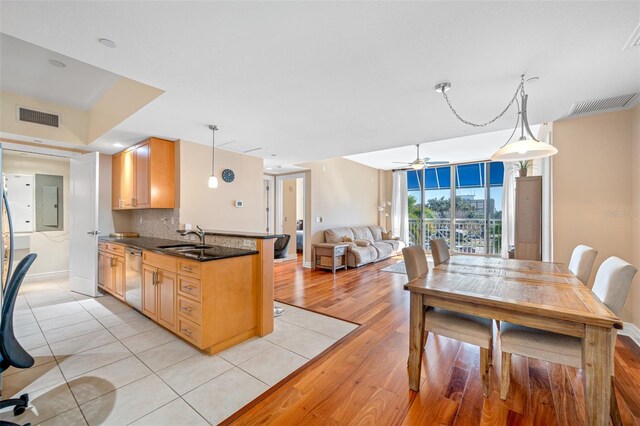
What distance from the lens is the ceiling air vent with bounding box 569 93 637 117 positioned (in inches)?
102

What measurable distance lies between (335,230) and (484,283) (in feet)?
15.1

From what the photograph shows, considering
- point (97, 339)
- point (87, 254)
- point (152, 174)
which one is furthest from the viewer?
point (87, 254)

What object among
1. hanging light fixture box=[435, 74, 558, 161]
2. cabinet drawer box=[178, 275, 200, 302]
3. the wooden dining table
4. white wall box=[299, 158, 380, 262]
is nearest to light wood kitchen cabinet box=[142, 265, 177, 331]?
cabinet drawer box=[178, 275, 200, 302]

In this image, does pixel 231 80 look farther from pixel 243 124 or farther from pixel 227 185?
pixel 227 185

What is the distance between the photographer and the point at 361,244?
6.69m

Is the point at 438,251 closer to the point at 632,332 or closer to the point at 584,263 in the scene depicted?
the point at 584,263

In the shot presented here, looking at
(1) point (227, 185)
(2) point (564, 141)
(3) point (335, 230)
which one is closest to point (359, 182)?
(3) point (335, 230)

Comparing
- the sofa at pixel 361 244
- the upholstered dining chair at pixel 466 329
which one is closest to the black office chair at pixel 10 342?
the upholstered dining chair at pixel 466 329

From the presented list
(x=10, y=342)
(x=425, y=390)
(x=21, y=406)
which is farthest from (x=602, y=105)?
(x=21, y=406)

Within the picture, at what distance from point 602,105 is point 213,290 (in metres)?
4.39

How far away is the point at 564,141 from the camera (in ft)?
10.3

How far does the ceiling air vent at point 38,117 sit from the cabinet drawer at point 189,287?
3.29 m

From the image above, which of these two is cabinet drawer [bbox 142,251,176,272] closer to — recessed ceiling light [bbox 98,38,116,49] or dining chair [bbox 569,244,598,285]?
recessed ceiling light [bbox 98,38,116,49]

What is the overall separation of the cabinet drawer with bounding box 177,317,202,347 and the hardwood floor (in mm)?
929
